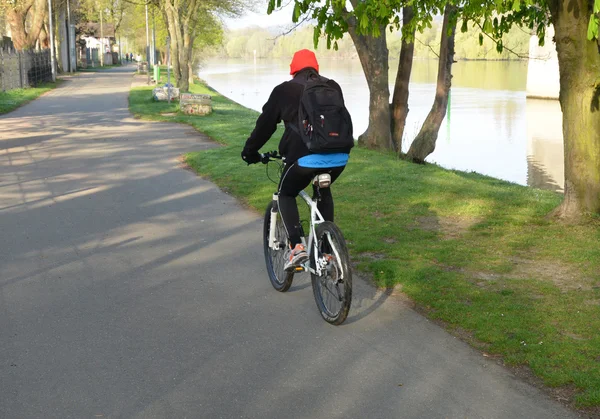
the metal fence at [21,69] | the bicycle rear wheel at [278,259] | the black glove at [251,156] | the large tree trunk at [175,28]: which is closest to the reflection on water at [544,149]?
the bicycle rear wheel at [278,259]

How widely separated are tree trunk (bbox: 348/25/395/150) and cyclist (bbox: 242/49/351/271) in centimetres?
1038

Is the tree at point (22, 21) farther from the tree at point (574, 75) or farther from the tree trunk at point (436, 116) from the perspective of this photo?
the tree at point (574, 75)

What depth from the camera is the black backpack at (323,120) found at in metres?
5.40

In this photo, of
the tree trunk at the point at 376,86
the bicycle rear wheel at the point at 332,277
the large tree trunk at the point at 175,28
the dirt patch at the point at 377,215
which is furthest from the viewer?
the large tree trunk at the point at 175,28

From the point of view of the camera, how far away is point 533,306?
593 centimetres

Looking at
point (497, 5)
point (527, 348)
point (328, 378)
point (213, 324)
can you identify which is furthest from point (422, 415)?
point (497, 5)

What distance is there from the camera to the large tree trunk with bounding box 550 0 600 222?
28.1ft

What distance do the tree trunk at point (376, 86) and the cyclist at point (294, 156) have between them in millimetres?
10376

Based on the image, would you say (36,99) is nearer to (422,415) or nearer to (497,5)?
(497,5)

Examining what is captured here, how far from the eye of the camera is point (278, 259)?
6.50 meters

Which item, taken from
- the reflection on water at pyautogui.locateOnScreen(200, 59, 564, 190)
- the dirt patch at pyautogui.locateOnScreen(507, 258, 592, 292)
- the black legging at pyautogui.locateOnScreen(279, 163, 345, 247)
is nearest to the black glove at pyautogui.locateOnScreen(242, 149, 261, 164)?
the black legging at pyautogui.locateOnScreen(279, 163, 345, 247)

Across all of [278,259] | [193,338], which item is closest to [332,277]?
[193,338]

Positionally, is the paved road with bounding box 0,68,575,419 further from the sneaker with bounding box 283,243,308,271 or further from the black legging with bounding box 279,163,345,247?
the black legging with bounding box 279,163,345,247

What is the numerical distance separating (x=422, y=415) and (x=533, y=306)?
2.12 meters
